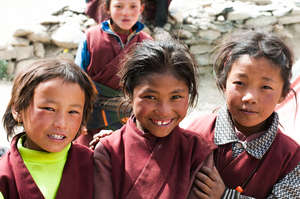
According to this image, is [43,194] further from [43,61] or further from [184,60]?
[184,60]

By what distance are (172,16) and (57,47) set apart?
1945mm

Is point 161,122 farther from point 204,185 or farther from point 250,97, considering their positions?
point 250,97

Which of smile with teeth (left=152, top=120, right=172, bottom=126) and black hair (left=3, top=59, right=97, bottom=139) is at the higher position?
black hair (left=3, top=59, right=97, bottom=139)

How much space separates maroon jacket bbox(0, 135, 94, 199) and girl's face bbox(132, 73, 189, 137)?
11.5 inches

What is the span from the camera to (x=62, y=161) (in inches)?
63.7

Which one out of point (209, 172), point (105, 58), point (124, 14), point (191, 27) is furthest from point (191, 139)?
point (191, 27)

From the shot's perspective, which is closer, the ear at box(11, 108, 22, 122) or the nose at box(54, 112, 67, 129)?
the nose at box(54, 112, 67, 129)

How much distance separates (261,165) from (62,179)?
2.94 ft

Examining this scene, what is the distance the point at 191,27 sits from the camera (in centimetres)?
643

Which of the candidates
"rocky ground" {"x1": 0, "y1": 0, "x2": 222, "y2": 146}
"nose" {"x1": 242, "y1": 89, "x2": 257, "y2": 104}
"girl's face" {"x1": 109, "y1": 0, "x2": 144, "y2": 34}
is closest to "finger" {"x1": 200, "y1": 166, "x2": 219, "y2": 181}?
"nose" {"x1": 242, "y1": 89, "x2": 257, "y2": 104}

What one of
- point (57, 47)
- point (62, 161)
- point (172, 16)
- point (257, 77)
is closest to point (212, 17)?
point (172, 16)

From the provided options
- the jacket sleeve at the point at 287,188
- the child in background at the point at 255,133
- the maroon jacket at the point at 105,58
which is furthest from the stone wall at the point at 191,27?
the jacket sleeve at the point at 287,188

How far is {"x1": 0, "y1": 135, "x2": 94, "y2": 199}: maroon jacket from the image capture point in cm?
146

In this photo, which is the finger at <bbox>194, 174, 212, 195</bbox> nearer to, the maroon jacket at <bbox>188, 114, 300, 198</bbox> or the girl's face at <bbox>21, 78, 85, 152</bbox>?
the maroon jacket at <bbox>188, 114, 300, 198</bbox>
